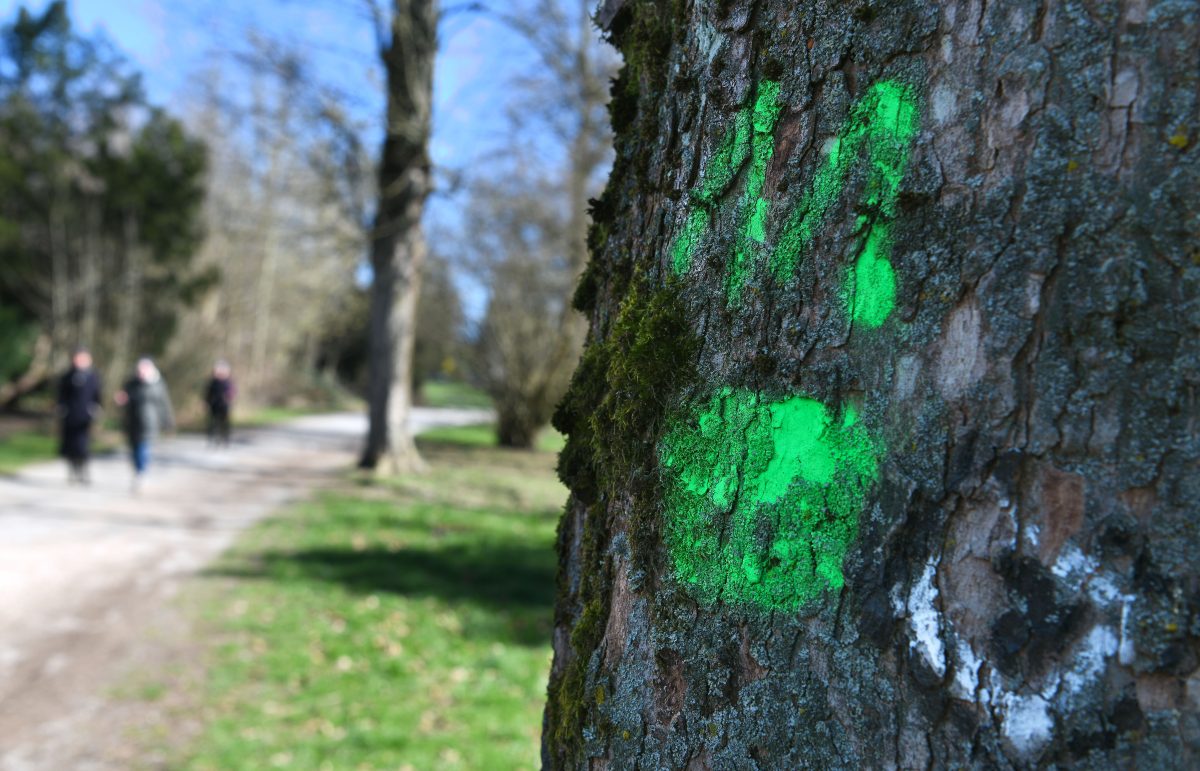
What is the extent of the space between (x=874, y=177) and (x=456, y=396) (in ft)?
87.1

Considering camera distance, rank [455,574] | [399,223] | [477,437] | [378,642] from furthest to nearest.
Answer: [477,437] < [399,223] < [455,574] < [378,642]

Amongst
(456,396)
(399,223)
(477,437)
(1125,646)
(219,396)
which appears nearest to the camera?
(1125,646)

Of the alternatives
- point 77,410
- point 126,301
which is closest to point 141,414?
point 77,410

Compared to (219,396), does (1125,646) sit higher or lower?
higher

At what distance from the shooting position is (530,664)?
579cm

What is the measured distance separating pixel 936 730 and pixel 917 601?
12cm

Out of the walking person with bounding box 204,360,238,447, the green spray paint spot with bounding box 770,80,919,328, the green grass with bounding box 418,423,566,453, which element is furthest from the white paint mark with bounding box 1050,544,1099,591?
the walking person with bounding box 204,360,238,447

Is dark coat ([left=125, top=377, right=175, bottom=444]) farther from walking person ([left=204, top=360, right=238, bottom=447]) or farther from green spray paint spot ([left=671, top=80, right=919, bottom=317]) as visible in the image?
green spray paint spot ([left=671, top=80, right=919, bottom=317])

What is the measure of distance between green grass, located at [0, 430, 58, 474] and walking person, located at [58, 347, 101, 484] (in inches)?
52.3

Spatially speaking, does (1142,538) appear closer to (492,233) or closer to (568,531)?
(568,531)

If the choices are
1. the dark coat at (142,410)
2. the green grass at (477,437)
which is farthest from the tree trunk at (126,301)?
the dark coat at (142,410)

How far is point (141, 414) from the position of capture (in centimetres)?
1142

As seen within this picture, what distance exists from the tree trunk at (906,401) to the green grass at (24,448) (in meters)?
13.8

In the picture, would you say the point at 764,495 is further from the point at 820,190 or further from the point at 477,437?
the point at 477,437
